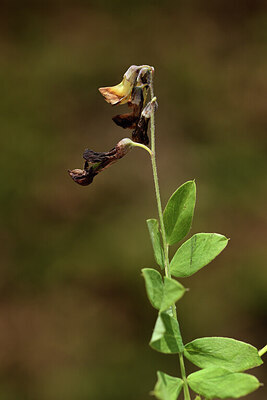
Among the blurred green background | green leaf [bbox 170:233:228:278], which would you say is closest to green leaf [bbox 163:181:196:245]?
green leaf [bbox 170:233:228:278]

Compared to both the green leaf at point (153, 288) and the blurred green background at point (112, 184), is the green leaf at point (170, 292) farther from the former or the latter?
the blurred green background at point (112, 184)

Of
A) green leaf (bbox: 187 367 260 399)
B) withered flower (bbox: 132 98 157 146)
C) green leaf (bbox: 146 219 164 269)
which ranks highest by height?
withered flower (bbox: 132 98 157 146)

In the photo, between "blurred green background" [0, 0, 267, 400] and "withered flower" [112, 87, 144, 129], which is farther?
"blurred green background" [0, 0, 267, 400]

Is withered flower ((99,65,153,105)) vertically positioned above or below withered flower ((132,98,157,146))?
above

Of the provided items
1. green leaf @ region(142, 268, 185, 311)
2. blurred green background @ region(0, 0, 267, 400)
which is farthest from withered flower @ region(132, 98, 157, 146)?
blurred green background @ region(0, 0, 267, 400)

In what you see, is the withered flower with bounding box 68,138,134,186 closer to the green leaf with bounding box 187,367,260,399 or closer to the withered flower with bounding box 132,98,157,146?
the withered flower with bounding box 132,98,157,146

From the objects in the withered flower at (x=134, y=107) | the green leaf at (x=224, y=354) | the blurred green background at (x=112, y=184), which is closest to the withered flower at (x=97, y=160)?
the withered flower at (x=134, y=107)

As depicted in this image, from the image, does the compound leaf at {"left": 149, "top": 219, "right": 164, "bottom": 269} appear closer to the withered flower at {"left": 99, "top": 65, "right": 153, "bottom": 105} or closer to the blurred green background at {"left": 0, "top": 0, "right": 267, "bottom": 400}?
the withered flower at {"left": 99, "top": 65, "right": 153, "bottom": 105}
